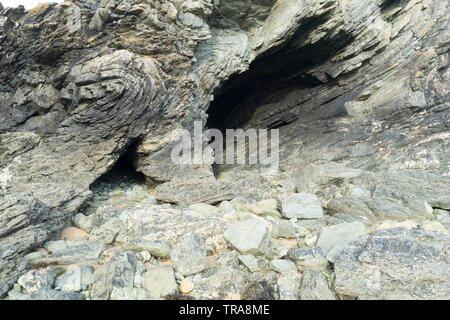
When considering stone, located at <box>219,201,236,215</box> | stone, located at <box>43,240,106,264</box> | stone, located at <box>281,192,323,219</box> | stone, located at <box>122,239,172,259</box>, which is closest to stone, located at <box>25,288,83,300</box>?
stone, located at <box>43,240,106,264</box>

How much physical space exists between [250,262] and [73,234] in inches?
179

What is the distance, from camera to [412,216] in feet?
24.3

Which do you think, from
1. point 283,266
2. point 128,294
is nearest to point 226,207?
point 283,266

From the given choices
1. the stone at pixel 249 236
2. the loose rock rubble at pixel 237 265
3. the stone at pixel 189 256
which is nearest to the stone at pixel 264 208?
the loose rock rubble at pixel 237 265

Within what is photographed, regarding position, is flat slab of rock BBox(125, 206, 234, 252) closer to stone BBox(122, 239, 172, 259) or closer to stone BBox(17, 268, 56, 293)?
stone BBox(122, 239, 172, 259)

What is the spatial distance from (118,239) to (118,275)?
1.73 meters

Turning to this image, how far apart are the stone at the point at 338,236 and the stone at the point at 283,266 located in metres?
0.83

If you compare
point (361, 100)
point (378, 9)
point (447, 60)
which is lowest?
point (361, 100)

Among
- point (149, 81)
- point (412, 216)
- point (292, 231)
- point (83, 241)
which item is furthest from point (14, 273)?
point (412, 216)

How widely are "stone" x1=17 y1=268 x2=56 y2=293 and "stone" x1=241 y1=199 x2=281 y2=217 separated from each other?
5267mm

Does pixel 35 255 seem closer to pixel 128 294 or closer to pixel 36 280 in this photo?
pixel 36 280

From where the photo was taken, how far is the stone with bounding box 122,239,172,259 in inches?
219

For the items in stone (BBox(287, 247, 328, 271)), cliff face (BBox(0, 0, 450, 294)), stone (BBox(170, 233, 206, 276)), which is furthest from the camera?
cliff face (BBox(0, 0, 450, 294))

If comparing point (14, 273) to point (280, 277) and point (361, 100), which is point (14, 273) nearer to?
point (280, 277)
